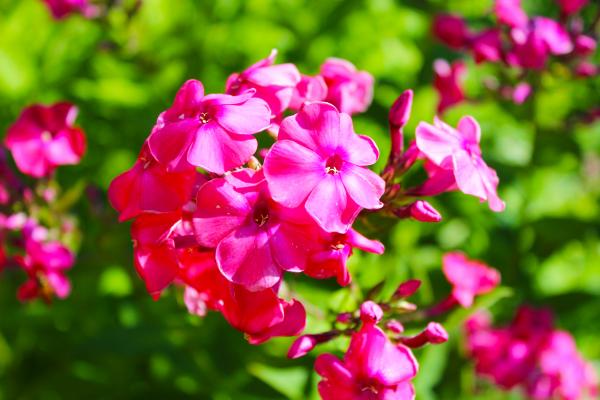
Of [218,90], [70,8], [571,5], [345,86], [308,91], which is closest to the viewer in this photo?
[308,91]

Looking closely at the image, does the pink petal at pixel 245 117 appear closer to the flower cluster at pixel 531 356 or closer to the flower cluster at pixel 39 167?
the flower cluster at pixel 39 167

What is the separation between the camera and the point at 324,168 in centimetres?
134

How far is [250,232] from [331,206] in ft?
0.50

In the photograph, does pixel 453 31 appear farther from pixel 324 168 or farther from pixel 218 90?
→ pixel 324 168

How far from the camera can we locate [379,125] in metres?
2.58

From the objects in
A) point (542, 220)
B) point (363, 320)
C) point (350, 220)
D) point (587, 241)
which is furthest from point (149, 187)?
point (587, 241)

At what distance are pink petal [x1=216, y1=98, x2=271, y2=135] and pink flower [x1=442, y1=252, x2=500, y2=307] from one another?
0.74 meters

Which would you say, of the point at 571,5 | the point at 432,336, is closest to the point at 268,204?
the point at 432,336

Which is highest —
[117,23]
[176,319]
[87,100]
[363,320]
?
[363,320]

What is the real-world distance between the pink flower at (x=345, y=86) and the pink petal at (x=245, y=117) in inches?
13.0

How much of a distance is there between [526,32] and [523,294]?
3.36 ft

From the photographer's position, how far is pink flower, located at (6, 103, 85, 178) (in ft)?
7.04

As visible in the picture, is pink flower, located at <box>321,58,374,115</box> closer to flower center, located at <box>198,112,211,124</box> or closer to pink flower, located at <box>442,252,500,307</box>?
flower center, located at <box>198,112,211,124</box>

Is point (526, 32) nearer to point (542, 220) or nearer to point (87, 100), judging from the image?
point (542, 220)
